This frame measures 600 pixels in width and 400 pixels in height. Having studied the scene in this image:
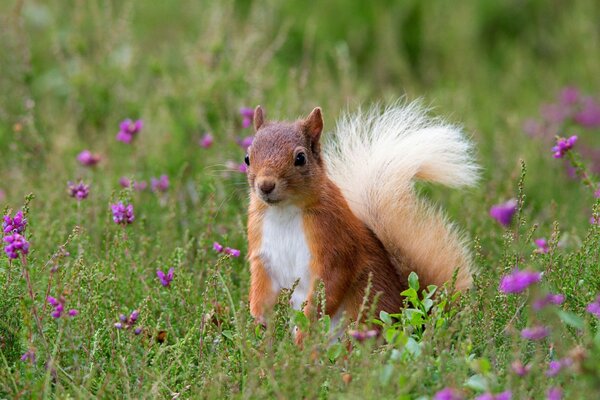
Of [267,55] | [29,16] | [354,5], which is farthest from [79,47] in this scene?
[354,5]

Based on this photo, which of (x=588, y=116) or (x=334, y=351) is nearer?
(x=334, y=351)

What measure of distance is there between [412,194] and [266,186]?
67 centimetres

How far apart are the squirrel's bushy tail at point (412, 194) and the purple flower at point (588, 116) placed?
105 inches

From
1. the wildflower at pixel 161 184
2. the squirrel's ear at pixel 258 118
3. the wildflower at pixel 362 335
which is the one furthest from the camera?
the wildflower at pixel 161 184

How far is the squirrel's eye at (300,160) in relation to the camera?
3.37 meters

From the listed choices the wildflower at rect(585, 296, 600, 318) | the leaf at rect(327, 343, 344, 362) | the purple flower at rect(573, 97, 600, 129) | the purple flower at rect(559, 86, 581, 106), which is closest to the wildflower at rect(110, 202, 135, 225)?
the leaf at rect(327, 343, 344, 362)

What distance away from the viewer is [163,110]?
573 centimetres

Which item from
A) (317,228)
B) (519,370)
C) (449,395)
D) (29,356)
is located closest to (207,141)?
(317,228)

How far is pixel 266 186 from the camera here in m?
3.24

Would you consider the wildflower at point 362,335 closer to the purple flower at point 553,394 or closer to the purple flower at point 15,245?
the purple flower at point 553,394

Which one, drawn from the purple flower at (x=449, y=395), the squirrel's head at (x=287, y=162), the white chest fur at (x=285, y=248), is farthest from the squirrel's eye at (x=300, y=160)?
the purple flower at (x=449, y=395)

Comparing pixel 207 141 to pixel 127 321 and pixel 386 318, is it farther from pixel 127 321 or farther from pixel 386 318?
pixel 386 318

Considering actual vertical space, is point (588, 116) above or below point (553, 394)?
above

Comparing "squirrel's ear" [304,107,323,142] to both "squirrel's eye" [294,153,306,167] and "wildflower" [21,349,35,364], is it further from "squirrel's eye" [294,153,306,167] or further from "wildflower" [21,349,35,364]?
"wildflower" [21,349,35,364]
